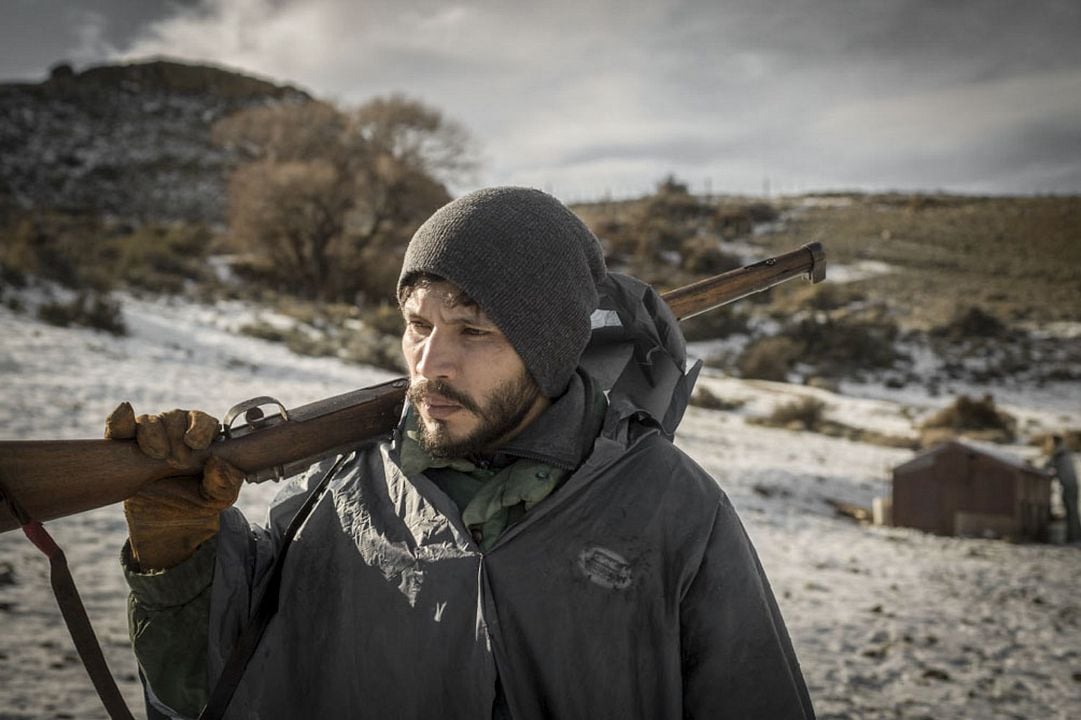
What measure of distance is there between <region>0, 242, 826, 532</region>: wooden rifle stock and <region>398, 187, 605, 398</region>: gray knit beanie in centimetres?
36

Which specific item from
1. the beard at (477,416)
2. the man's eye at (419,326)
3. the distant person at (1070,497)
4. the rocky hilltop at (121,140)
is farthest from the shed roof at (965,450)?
the rocky hilltop at (121,140)

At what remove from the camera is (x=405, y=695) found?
4.50 feet

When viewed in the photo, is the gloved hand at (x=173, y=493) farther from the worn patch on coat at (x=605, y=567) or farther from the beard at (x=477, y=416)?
the worn patch on coat at (x=605, y=567)

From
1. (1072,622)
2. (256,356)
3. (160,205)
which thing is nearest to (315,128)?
(160,205)

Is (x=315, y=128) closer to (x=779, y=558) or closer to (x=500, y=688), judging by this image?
(x=779, y=558)

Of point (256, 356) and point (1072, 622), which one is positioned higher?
point (256, 356)

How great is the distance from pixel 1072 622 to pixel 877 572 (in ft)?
4.73

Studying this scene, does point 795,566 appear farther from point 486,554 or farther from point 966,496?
point 486,554

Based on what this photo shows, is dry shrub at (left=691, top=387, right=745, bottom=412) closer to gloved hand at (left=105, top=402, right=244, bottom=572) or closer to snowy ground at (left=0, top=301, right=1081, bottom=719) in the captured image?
snowy ground at (left=0, top=301, right=1081, bottom=719)

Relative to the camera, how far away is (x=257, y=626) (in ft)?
4.79

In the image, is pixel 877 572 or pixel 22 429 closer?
pixel 22 429

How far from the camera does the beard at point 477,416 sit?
1.42m

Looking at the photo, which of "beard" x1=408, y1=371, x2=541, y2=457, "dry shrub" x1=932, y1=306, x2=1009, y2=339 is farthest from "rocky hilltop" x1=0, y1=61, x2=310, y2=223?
"beard" x1=408, y1=371, x2=541, y2=457

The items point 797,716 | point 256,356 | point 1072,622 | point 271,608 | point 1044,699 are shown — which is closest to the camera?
point 797,716
